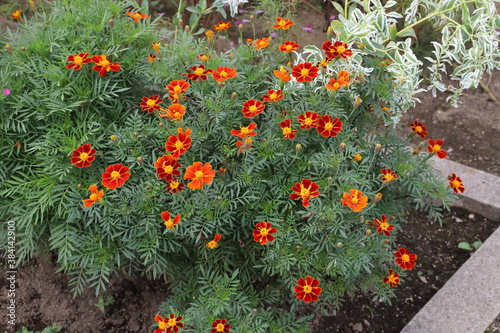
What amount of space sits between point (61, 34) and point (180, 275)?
1.01m

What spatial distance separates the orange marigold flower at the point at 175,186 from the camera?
153 cm

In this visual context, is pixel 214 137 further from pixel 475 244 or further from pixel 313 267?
pixel 475 244

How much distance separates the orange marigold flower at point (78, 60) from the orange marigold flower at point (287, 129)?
0.69 meters

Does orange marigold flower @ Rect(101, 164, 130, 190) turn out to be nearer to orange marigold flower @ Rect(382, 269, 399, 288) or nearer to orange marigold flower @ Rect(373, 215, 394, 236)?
orange marigold flower @ Rect(373, 215, 394, 236)

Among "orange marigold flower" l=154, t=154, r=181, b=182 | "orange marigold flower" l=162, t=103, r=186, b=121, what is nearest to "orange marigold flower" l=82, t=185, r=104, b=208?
"orange marigold flower" l=154, t=154, r=181, b=182

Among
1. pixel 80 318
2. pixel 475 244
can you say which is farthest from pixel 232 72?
pixel 475 244

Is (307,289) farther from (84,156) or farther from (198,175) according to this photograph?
(84,156)

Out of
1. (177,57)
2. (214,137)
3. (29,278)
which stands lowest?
(29,278)

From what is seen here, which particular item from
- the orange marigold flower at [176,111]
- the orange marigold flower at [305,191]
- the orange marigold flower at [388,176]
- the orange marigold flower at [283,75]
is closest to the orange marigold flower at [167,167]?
the orange marigold flower at [176,111]

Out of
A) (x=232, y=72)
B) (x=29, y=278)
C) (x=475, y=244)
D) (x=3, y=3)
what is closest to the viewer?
(x=232, y=72)

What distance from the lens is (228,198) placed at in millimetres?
1704

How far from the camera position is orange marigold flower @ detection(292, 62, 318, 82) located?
5.54 ft

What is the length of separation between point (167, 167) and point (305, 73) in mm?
592

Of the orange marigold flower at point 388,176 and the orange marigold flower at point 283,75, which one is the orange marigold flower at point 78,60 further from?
the orange marigold flower at point 388,176
